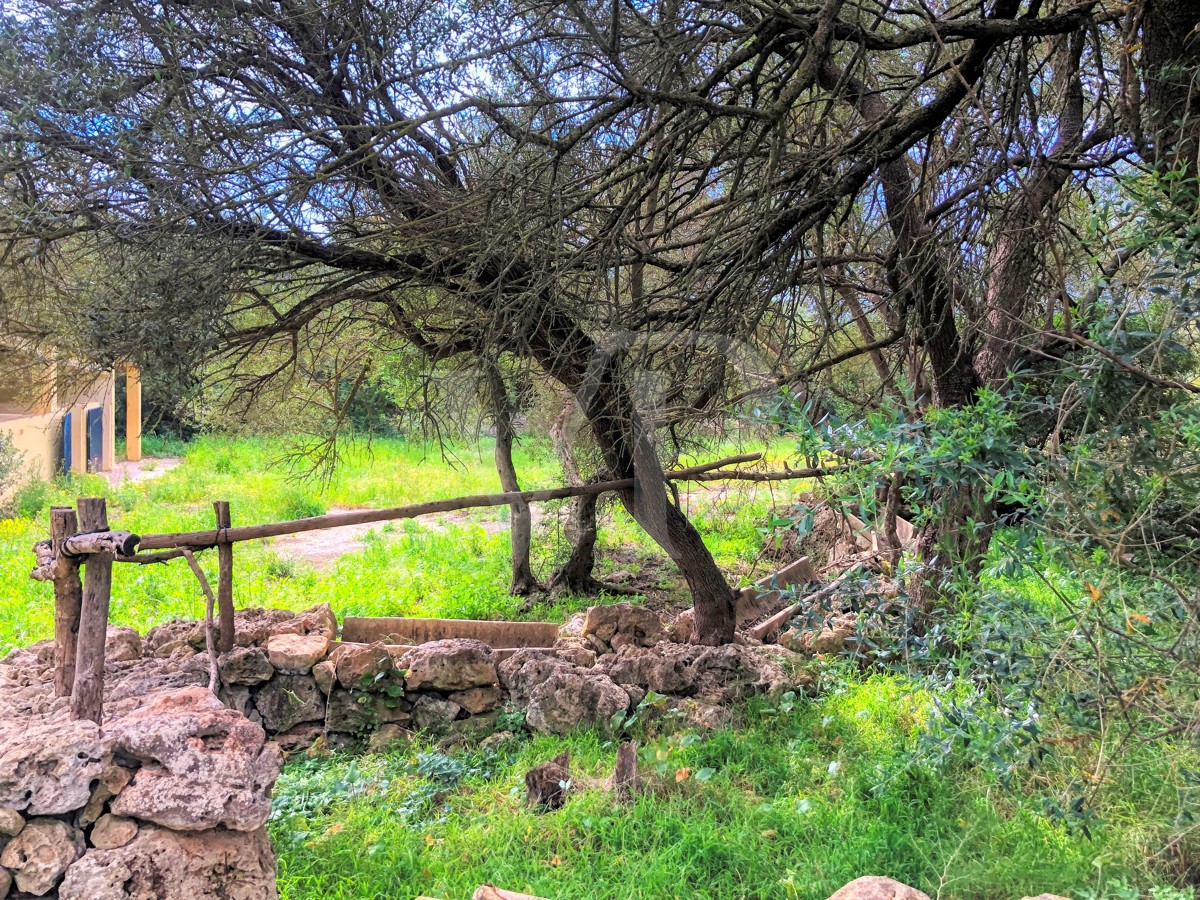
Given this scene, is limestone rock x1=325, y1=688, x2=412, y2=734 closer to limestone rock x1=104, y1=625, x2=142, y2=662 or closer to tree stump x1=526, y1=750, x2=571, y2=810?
limestone rock x1=104, y1=625, x2=142, y2=662

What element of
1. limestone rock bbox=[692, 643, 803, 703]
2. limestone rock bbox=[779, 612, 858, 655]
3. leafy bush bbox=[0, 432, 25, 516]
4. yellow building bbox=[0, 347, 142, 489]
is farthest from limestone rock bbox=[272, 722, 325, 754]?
leafy bush bbox=[0, 432, 25, 516]

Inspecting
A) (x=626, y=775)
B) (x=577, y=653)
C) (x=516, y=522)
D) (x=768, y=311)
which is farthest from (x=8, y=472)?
(x=768, y=311)

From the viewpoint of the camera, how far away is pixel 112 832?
9.14 feet

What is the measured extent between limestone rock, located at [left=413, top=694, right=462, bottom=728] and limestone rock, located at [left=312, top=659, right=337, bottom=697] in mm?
512

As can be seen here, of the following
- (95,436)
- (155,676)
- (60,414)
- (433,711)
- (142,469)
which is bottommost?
(433,711)

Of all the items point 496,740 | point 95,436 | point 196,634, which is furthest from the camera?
point 95,436

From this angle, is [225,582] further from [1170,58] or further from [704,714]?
[1170,58]

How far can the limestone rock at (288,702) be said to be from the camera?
4992 millimetres

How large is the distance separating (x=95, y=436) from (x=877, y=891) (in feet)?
66.6

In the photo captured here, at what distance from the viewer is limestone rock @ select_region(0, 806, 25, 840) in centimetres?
267

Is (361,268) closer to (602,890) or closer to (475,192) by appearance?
(475,192)

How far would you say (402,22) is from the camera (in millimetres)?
4238

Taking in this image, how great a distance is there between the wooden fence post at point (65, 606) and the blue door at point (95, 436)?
16427mm

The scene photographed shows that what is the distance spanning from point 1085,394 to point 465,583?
7.55 m
